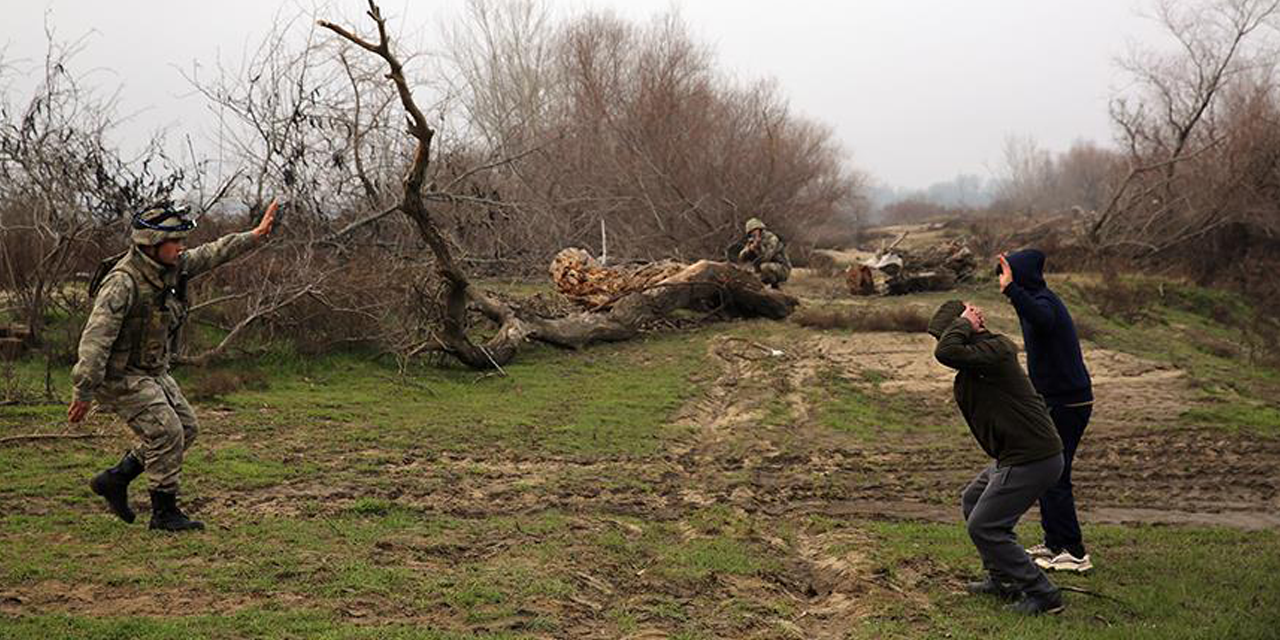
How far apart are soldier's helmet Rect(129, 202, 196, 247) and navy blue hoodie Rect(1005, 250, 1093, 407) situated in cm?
496

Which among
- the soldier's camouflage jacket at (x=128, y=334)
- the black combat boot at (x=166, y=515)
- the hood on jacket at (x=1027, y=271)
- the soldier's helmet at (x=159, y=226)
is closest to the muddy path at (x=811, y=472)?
the black combat boot at (x=166, y=515)

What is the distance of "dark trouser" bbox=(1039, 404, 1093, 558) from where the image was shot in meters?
6.56

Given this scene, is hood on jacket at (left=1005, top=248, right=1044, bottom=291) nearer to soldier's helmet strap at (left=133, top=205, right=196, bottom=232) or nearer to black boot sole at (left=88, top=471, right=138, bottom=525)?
soldier's helmet strap at (left=133, top=205, right=196, bottom=232)

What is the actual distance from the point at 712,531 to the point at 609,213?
18.5 meters

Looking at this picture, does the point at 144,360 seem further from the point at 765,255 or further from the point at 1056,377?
the point at 765,255

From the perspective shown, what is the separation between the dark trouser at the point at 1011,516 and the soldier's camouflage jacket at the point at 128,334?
4817mm

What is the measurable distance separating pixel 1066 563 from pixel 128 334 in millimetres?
5755

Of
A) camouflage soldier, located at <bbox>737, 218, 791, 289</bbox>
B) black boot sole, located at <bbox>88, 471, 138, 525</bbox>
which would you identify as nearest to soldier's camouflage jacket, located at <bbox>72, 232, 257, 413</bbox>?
black boot sole, located at <bbox>88, 471, 138, 525</bbox>

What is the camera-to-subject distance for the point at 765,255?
73.9ft

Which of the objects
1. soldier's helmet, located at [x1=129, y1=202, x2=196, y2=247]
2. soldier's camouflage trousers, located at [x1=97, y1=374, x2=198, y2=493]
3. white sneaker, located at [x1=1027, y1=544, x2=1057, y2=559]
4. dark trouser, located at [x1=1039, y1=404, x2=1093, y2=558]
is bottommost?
white sneaker, located at [x1=1027, y1=544, x2=1057, y2=559]

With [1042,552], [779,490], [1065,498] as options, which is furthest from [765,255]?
[1065,498]

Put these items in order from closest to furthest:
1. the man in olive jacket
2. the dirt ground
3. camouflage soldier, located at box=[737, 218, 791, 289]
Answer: the man in olive jacket < the dirt ground < camouflage soldier, located at box=[737, 218, 791, 289]

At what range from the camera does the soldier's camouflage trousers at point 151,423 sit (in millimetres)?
6398

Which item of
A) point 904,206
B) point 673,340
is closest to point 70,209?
point 673,340
